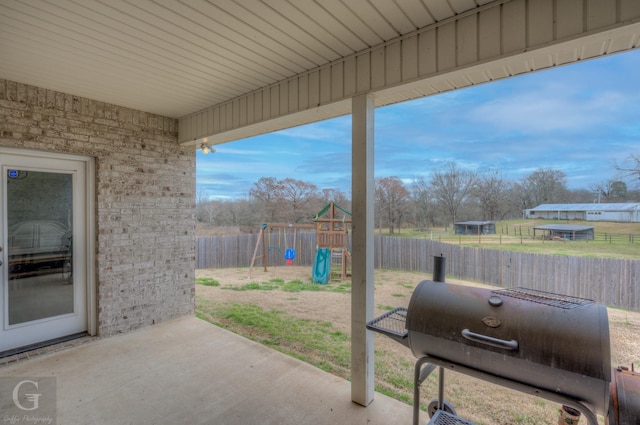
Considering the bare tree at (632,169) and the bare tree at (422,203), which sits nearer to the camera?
the bare tree at (632,169)

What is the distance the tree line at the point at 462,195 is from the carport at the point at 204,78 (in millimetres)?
1243

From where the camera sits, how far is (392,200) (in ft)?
18.0

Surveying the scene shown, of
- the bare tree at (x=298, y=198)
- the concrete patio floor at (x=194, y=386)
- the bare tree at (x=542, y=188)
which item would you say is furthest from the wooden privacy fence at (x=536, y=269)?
the bare tree at (x=298, y=198)

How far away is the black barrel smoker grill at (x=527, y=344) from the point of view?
46.7 inches

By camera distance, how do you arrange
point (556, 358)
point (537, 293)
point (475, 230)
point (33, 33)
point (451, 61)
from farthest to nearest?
1. point (475, 230)
2. point (33, 33)
3. point (451, 61)
4. point (537, 293)
5. point (556, 358)

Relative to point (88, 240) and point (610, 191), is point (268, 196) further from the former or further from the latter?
point (610, 191)

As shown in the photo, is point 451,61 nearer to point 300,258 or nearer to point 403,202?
point 403,202

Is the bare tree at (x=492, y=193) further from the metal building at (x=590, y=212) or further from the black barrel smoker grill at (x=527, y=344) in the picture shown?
the black barrel smoker grill at (x=527, y=344)

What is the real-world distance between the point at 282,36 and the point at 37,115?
8.86ft

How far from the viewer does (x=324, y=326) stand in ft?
14.0

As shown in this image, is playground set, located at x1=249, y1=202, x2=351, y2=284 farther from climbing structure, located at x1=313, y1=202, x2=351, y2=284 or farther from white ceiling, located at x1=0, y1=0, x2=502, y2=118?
white ceiling, located at x1=0, y1=0, x2=502, y2=118

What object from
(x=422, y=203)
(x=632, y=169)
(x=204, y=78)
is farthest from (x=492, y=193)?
(x=204, y=78)

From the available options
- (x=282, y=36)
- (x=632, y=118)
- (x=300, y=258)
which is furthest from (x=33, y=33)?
(x=300, y=258)

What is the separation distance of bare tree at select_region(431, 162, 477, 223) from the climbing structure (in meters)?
3.05
